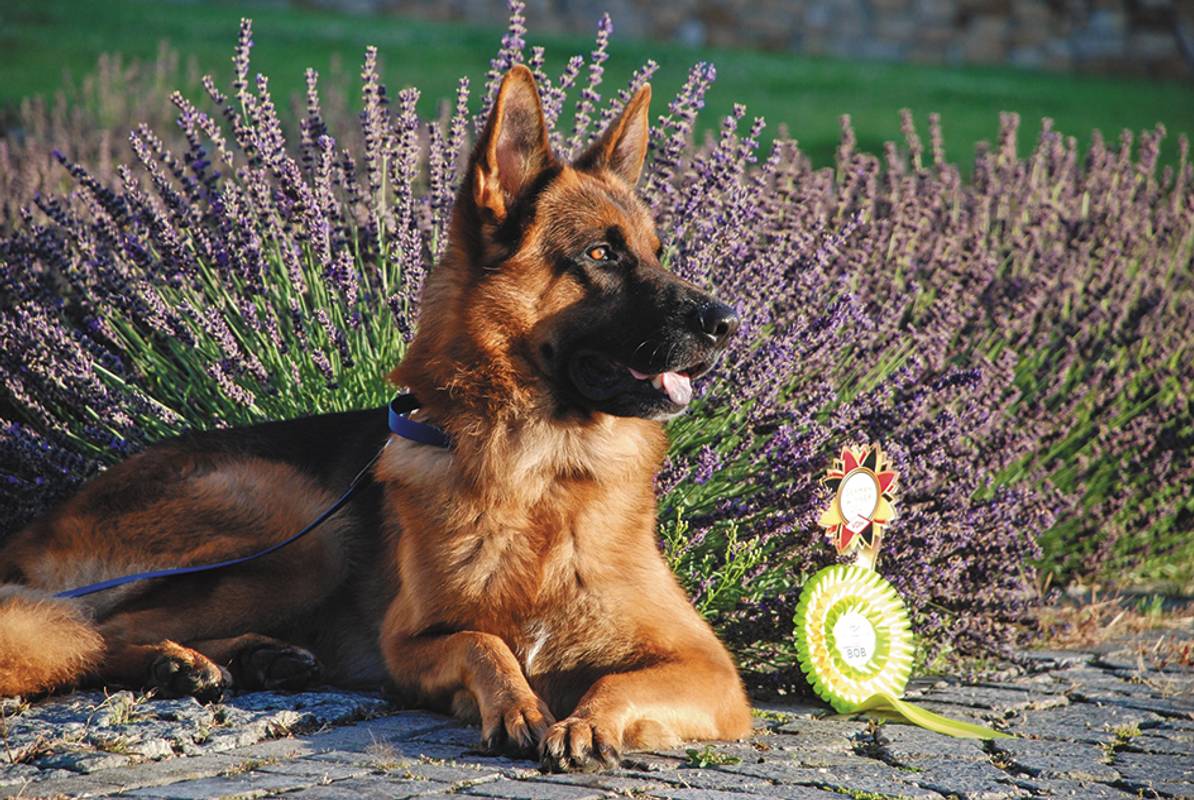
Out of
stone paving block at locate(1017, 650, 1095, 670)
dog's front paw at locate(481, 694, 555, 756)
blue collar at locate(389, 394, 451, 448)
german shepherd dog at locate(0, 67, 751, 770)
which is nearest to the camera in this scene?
dog's front paw at locate(481, 694, 555, 756)

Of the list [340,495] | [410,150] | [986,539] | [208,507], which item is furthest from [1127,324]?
[208,507]

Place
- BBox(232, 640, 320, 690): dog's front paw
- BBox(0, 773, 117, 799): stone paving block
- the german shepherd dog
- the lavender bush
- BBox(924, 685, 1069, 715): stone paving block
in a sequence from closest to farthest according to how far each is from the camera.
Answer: BBox(0, 773, 117, 799): stone paving block < the german shepherd dog < BBox(232, 640, 320, 690): dog's front paw < BBox(924, 685, 1069, 715): stone paving block < the lavender bush

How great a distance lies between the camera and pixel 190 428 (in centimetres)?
471

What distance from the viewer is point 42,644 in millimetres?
3312

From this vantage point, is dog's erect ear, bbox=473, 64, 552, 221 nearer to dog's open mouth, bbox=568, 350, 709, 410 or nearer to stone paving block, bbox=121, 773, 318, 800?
dog's open mouth, bbox=568, 350, 709, 410

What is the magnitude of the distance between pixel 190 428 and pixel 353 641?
1204 millimetres

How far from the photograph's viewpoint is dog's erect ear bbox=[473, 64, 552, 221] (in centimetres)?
342

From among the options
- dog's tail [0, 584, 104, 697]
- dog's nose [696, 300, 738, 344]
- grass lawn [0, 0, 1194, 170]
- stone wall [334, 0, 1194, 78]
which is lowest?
dog's tail [0, 584, 104, 697]

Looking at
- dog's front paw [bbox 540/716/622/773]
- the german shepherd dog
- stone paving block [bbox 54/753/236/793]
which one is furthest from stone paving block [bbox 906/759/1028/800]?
stone paving block [bbox 54/753/236/793]

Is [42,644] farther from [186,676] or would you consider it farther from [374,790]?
[374,790]

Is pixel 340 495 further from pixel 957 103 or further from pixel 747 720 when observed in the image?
pixel 957 103

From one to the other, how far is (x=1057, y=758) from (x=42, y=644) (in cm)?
262

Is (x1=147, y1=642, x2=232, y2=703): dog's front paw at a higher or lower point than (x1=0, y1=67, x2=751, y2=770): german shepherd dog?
lower

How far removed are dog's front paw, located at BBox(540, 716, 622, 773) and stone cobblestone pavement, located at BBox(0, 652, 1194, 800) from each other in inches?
1.2
